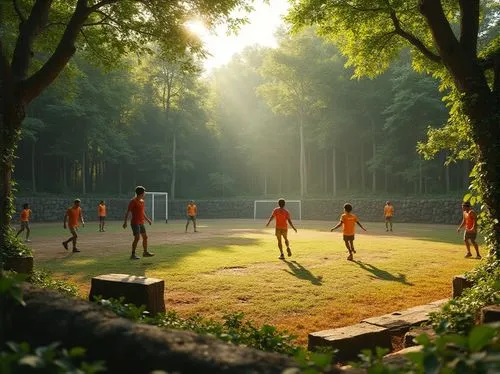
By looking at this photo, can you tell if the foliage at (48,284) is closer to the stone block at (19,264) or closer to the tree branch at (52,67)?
the stone block at (19,264)

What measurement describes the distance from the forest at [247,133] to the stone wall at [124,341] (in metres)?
39.0

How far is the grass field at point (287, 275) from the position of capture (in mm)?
8109

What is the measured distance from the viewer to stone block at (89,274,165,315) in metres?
6.83

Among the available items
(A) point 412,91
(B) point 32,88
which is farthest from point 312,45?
(B) point 32,88

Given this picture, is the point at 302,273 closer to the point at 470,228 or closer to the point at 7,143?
the point at 470,228

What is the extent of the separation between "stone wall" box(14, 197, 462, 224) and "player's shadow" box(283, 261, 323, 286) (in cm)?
2512

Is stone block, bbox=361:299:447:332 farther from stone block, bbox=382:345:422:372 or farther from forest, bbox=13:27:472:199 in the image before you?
forest, bbox=13:27:472:199

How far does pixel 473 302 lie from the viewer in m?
6.16

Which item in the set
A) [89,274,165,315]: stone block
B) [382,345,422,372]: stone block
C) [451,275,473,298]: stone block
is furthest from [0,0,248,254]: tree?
[451,275,473,298]: stone block

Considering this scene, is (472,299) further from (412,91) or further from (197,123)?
(197,123)

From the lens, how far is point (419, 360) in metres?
2.21

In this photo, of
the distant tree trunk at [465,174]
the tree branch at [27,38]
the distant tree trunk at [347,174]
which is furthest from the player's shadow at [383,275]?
the distant tree trunk at [347,174]

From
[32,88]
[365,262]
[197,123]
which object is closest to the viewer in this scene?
[32,88]

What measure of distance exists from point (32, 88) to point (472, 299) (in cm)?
896
